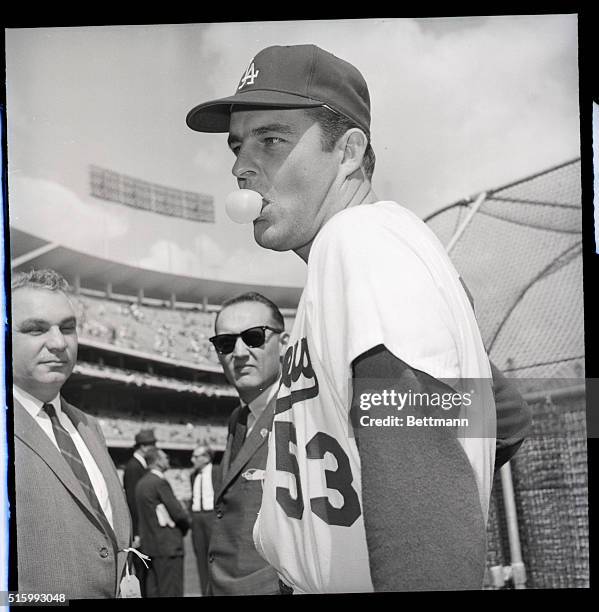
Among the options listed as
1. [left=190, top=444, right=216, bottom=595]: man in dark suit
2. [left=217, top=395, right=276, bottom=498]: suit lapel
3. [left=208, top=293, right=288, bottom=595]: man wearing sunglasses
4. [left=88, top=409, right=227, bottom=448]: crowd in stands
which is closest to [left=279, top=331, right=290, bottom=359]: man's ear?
[left=208, top=293, right=288, bottom=595]: man wearing sunglasses

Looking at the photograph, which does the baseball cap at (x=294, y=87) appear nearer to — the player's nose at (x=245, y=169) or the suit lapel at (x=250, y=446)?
the player's nose at (x=245, y=169)

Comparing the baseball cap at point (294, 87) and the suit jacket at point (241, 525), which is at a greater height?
the baseball cap at point (294, 87)

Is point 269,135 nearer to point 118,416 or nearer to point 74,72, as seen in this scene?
point 74,72

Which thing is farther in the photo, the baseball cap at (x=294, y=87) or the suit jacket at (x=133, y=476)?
the suit jacket at (x=133, y=476)

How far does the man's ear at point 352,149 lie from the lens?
8.07ft

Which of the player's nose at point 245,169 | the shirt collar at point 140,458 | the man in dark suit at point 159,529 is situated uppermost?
the player's nose at point 245,169

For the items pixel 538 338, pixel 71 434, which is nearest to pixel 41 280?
pixel 71 434

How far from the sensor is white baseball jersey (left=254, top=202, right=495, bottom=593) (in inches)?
71.1

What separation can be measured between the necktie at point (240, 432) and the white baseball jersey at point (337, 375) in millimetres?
483

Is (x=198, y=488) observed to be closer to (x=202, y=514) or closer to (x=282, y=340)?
(x=202, y=514)

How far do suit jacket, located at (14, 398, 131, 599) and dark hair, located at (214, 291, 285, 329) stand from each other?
0.52m

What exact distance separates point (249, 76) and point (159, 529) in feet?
4.35

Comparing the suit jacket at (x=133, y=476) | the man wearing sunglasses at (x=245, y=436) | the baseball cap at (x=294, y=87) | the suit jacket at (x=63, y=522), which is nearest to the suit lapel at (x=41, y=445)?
the suit jacket at (x=63, y=522)

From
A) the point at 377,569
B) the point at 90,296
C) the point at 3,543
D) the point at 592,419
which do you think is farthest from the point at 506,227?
the point at 3,543
